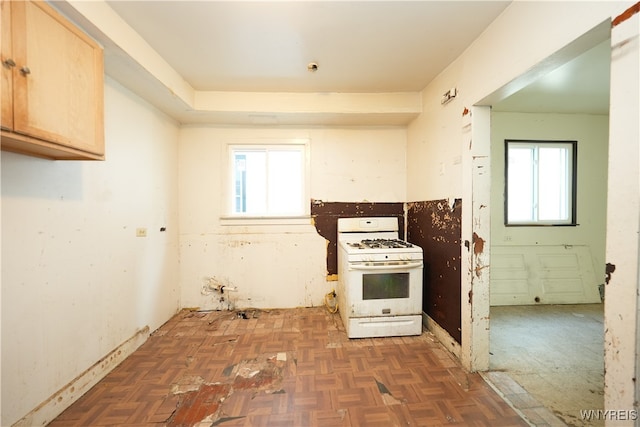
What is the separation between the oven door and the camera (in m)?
2.57

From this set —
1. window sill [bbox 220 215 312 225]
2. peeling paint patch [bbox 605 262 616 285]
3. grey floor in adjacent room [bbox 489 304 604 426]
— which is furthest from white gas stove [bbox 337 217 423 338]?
peeling paint patch [bbox 605 262 616 285]

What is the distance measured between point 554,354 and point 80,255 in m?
3.95

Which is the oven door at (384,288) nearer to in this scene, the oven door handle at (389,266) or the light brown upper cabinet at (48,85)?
the oven door handle at (389,266)

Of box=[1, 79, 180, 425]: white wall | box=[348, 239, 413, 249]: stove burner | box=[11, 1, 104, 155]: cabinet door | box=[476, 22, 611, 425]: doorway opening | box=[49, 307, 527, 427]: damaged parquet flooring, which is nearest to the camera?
box=[11, 1, 104, 155]: cabinet door

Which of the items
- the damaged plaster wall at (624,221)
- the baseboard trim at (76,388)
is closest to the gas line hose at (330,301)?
the baseboard trim at (76,388)

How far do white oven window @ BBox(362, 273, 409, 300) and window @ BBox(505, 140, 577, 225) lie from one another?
6.94 feet

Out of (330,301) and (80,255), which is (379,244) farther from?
(80,255)

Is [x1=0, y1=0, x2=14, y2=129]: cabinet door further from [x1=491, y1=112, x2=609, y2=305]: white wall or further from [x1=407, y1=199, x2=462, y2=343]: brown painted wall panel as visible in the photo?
[x1=491, y1=112, x2=609, y2=305]: white wall

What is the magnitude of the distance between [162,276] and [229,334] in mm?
1032

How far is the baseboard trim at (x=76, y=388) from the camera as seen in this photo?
1496 millimetres

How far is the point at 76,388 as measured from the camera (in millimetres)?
1758

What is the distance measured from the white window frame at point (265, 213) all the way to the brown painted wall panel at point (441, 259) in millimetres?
1435

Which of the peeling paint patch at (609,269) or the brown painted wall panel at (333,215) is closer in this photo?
the peeling paint patch at (609,269)

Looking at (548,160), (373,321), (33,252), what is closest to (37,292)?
(33,252)
